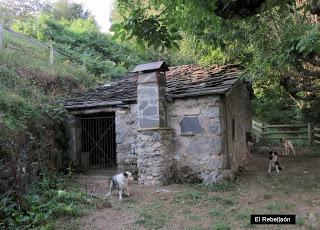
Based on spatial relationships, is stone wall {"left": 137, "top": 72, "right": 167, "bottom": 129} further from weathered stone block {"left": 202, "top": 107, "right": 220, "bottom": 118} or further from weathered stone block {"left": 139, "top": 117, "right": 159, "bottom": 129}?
weathered stone block {"left": 202, "top": 107, "right": 220, "bottom": 118}

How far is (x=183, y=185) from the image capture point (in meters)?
9.48

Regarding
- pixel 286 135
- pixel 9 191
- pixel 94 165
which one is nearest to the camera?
pixel 9 191

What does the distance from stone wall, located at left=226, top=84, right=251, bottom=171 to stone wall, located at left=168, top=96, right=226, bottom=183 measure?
813 millimetres

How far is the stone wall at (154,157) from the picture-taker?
31.2 ft

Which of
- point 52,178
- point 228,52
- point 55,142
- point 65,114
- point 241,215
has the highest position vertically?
point 228,52

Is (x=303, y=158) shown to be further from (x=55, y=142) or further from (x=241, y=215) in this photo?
(x=55, y=142)

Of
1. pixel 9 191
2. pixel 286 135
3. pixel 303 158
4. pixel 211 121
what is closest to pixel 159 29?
pixel 9 191

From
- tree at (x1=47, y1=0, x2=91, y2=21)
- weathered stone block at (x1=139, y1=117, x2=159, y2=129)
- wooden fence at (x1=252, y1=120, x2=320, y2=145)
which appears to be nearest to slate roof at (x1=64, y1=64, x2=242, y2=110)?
weathered stone block at (x1=139, y1=117, x2=159, y2=129)

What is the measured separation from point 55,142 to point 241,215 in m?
6.22

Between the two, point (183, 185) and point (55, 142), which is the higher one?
point (55, 142)

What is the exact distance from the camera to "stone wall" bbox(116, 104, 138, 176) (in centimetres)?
1038

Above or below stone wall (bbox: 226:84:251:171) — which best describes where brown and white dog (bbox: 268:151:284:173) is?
below

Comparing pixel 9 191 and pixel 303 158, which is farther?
pixel 303 158

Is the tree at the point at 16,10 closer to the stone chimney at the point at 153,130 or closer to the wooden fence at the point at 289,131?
the wooden fence at the point at 289,131
